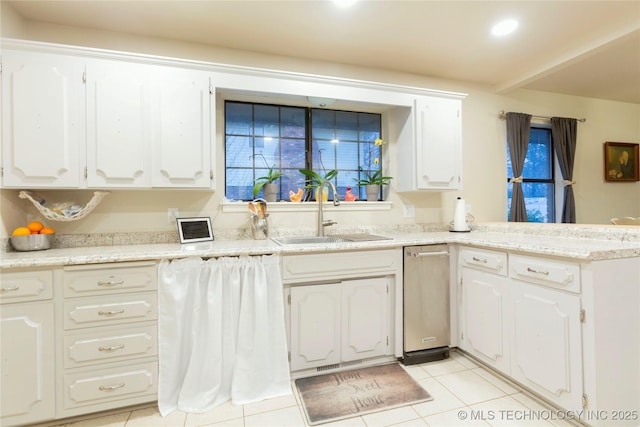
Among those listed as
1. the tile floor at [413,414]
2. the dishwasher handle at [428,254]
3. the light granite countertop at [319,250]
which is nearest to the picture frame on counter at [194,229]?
the light granite countertop at [319,250]

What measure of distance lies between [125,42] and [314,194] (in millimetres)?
1853

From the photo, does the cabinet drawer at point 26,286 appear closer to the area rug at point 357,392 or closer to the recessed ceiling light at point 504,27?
the area rug at point 357,392

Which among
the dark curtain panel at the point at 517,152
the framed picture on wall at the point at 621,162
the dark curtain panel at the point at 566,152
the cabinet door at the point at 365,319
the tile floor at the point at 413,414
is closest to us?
the tile floor at the point at 413,414

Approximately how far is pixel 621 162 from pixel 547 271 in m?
3.66

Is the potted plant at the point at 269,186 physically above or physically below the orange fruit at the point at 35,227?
above

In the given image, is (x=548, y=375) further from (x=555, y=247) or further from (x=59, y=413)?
(x=59, y=413)

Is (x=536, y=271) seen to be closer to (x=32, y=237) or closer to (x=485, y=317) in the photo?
(x=485, y=317)

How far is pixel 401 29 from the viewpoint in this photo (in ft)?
7.36

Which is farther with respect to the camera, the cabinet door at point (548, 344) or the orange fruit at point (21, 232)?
the orange fruit at point (21, 232)

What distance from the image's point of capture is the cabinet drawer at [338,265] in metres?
1.93

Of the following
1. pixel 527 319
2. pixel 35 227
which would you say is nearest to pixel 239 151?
pixel 35 227

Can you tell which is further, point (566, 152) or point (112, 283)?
point (566, 152)

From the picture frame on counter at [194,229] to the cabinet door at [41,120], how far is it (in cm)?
66

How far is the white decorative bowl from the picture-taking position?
5.92ft
